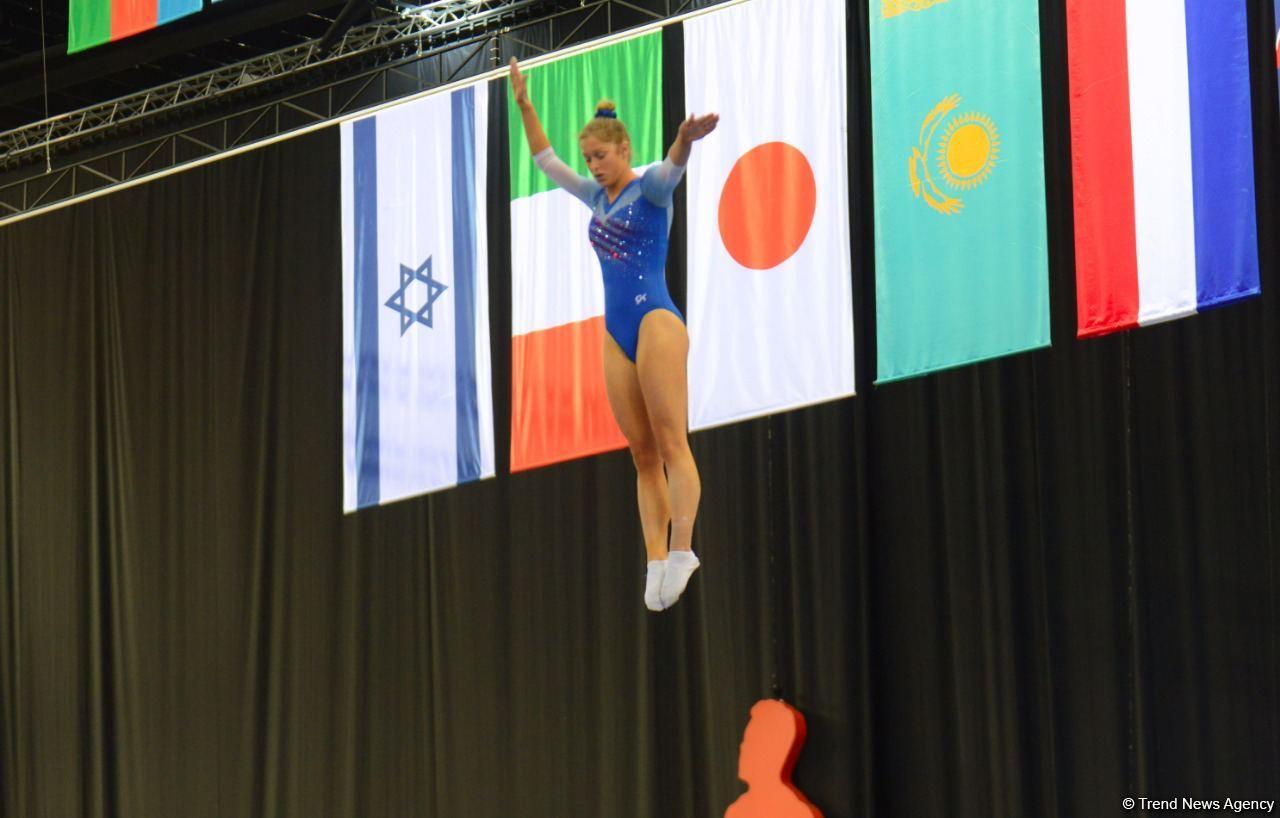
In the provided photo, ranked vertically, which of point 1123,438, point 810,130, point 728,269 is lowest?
point 1123,438

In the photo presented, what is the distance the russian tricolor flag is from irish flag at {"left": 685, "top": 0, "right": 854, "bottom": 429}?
110 centimetres

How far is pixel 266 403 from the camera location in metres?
10.5

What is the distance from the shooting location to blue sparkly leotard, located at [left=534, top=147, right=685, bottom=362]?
542 centimetres

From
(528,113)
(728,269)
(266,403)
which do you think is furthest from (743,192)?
(266,403)

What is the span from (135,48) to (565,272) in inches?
122

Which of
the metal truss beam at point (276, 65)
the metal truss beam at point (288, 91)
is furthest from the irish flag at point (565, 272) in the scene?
the metal truss beam at point (276, 65)

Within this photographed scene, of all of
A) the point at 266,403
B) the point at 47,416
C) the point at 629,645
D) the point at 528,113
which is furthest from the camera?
the point at 47,416

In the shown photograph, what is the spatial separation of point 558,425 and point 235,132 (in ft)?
11.7

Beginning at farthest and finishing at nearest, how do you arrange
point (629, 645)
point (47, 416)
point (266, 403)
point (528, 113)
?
point (47, 416), point (266, 403), point (629, 645), point (528, 113)

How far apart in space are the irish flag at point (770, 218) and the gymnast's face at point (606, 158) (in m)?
2.59

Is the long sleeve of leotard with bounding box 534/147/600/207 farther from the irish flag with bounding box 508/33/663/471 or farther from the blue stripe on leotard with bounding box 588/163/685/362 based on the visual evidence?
the irish flag with bounding box 508/33/663/471

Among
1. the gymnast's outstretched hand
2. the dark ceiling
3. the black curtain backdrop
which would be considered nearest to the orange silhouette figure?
the black curtain backdrop

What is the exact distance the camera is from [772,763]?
823 cm

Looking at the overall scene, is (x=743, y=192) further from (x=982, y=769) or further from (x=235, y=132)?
(x=235, y=132)
